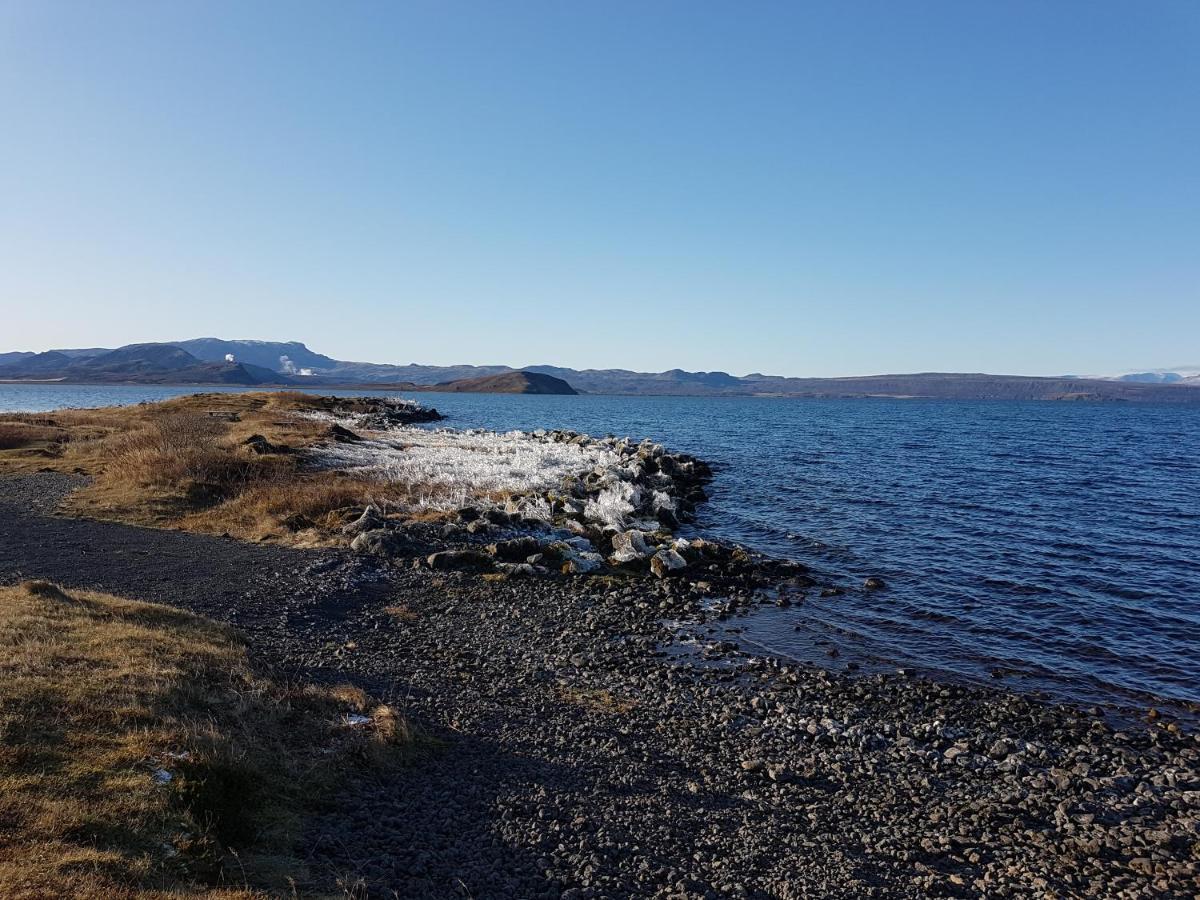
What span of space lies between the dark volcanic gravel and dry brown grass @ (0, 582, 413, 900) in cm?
72

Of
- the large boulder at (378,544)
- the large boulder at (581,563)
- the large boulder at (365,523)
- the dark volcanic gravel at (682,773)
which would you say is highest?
the large boulder at (365,523)

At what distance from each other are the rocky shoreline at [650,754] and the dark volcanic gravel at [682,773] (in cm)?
4

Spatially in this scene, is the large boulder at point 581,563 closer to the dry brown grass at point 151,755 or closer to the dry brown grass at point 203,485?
the dry brown grass at point 203,485

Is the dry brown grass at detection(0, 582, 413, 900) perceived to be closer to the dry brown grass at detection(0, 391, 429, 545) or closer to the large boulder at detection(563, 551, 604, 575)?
the large boulder at detection(563, 551, 604, 575)

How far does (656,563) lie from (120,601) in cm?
1365

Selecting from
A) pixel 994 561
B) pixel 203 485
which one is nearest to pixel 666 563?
pixel 994 561

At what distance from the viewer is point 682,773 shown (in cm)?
1008

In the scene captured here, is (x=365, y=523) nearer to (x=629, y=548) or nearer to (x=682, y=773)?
(x=629, y=548)

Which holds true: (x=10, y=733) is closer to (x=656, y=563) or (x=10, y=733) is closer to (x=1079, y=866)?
(x=1079, y=866)

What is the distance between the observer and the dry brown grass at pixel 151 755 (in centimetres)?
587

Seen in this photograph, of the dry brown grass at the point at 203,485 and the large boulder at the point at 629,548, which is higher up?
the dry brown grass at the point at 203,485

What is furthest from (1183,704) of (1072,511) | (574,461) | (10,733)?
(574,461)

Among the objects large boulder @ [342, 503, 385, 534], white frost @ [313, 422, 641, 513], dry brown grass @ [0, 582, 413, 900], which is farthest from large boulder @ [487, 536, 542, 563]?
dry brown grass @ [0, 582, 413, 900]

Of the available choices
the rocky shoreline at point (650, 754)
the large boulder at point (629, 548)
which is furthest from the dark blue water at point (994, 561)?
the large boulder at point (629, 548)
